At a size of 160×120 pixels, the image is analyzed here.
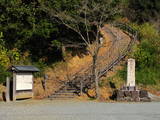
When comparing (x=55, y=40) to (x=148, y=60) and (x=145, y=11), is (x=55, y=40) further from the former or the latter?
(x=145, y=11)

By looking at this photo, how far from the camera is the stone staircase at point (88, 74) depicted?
25.1 m

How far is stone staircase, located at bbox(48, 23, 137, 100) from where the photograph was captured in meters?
25.1

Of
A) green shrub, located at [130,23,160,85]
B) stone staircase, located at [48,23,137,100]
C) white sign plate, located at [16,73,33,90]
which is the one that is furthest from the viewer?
green shrub, located at [130,23,160,85]

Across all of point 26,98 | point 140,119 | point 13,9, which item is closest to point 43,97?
point 26,98

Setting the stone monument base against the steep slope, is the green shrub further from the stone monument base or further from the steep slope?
the stone monument base

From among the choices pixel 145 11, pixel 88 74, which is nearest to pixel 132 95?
pixel 88 74

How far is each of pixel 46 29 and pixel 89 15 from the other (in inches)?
128

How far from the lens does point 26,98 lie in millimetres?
24000

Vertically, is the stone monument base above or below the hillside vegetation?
below

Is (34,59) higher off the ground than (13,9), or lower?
A: lower

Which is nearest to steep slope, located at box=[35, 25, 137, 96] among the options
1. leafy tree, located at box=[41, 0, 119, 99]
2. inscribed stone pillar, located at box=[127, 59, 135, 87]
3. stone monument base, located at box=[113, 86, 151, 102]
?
leafy tree, located at box=[41, 0, 119, 99]

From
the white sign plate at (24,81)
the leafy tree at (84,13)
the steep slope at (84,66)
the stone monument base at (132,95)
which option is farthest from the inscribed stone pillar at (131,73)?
the white sign plate at (24,81)

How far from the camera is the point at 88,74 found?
28000mm

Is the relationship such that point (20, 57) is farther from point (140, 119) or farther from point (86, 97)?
point (140, 119)
